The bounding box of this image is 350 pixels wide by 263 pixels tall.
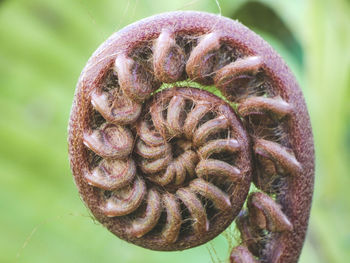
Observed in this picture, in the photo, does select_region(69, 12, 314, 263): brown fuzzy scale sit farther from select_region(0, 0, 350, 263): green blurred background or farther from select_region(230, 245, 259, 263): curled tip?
select_region(0, 0, 350, 263): green blurred background

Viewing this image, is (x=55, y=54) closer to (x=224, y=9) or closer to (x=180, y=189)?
(x=224, y=9)

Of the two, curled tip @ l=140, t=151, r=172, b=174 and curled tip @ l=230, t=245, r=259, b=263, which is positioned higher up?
curled tip @ l=140, t=151, r=172, b=174

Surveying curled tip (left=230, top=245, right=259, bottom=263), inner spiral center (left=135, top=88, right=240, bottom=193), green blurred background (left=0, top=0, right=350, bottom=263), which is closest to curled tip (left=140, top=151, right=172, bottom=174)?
inner spiral center (left=135, top=88, right=240, bottom=193)

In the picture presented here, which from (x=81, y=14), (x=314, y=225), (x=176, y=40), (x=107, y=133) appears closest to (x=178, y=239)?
(x=107, y=133)

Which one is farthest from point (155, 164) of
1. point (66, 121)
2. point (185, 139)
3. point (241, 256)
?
point (66, 121)

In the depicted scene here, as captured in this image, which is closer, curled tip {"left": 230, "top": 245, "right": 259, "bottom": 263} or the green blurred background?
curled tip {"left": 230, "top": 245, "right": 259, "bottom": 263}

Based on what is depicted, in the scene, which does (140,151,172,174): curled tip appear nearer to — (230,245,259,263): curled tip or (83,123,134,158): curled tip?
(83,123,134,158): curled tip

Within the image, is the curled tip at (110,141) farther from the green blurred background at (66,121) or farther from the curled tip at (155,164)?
the green blurred background at (66,121)
